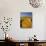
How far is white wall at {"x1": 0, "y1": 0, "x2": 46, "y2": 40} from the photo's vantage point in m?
4.23

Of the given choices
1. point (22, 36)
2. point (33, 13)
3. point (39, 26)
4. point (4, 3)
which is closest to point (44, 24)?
point (39, 26)

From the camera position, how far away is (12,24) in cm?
425

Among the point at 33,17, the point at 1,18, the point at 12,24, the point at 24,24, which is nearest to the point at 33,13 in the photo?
the point at 33,17

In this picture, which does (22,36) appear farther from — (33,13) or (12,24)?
(33,13)

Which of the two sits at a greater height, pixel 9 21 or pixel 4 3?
pixel 4 3

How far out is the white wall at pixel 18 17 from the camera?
4234 millimetres

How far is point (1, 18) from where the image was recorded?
422 centimetres

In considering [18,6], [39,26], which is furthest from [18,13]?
[39,26]

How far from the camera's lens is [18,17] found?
14.0 feet

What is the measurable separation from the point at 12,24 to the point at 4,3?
2.23 ft

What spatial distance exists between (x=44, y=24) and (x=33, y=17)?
40 cm

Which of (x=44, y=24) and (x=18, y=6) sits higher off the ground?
(x=18, y=6)

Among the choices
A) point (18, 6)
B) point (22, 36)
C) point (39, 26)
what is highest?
point (18, 6)

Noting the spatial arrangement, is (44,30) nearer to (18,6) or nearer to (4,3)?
(18,6)
